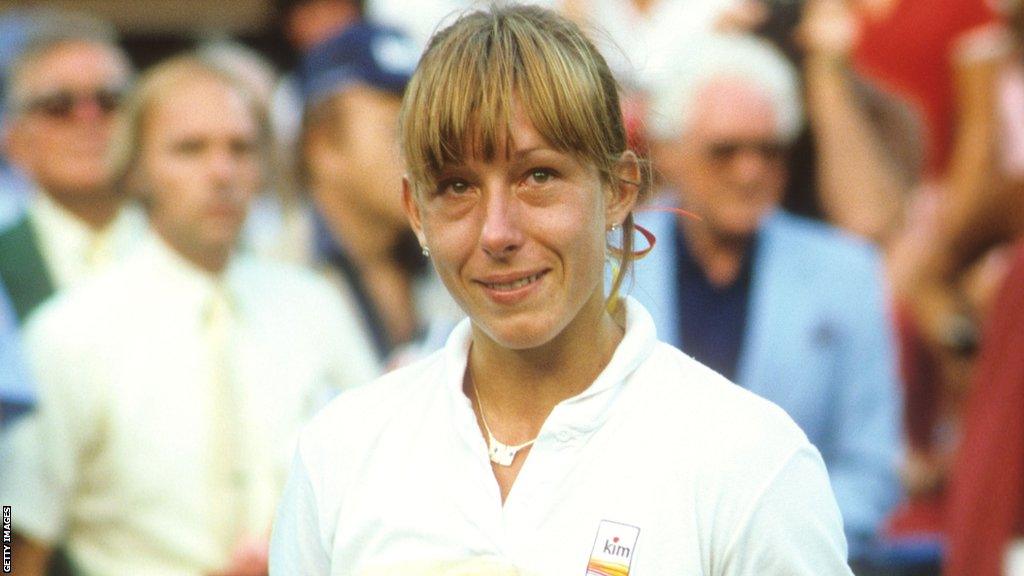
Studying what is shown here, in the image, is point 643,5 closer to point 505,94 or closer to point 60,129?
point 60,129

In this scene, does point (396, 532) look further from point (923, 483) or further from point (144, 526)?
point (923, 483)

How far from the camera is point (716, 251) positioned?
4.32m

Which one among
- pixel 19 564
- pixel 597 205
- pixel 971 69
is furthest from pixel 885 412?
pixel 597 205

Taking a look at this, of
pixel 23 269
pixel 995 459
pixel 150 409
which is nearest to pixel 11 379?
pixel 150 409

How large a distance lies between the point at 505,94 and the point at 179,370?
2.36 meters

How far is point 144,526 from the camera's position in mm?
3807

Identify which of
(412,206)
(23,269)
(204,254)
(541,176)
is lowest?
(23,269)

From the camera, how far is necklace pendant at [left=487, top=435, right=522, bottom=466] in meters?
1.91

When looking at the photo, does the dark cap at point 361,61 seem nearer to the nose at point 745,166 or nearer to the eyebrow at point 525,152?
the nose at point 745,166

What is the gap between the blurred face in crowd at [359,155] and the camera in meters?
4.63

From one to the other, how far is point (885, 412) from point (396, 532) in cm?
266

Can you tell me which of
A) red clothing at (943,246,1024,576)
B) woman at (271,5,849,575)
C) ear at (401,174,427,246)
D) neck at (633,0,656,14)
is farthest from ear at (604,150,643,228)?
neck at (633,0,656,14)

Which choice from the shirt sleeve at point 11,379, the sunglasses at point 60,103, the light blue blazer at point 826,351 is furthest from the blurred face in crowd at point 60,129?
the light blue blazer at point 826,351

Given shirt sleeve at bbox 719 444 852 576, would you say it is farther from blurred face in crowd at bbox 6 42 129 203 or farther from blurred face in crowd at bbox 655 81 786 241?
blurred face in crowd at bbox 6 42 129 203
